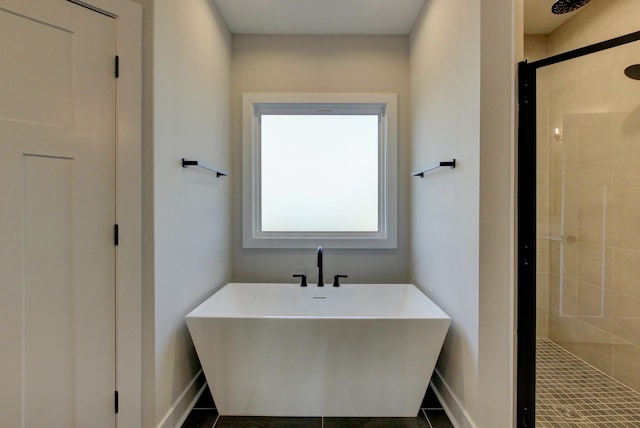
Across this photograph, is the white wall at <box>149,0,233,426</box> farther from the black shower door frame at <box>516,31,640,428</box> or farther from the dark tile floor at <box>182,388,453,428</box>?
the black shower door frame at <box>516,31,640,428</box>

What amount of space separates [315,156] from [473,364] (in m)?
2.02

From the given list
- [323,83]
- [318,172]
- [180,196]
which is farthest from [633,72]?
[180,196]

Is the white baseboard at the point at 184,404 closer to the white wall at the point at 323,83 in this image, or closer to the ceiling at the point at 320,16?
the white wall at the point at 323,83

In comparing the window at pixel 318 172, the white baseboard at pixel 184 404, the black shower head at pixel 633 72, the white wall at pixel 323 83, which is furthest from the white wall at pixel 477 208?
the white baseboard at pixel 184 404

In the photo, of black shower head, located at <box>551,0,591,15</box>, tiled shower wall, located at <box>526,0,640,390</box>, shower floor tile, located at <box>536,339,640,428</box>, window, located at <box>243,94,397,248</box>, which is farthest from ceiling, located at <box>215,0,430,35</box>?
shower floor tile, located at <box>536,339,640,428</box>

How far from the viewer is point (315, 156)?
2775mm

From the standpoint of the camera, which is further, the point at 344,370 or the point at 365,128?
the point at 365,128

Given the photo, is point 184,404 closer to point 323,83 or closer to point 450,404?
point 450,404

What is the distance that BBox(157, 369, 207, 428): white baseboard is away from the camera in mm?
1586

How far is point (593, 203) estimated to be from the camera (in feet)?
5.40

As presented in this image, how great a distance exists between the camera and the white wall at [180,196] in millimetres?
1486
